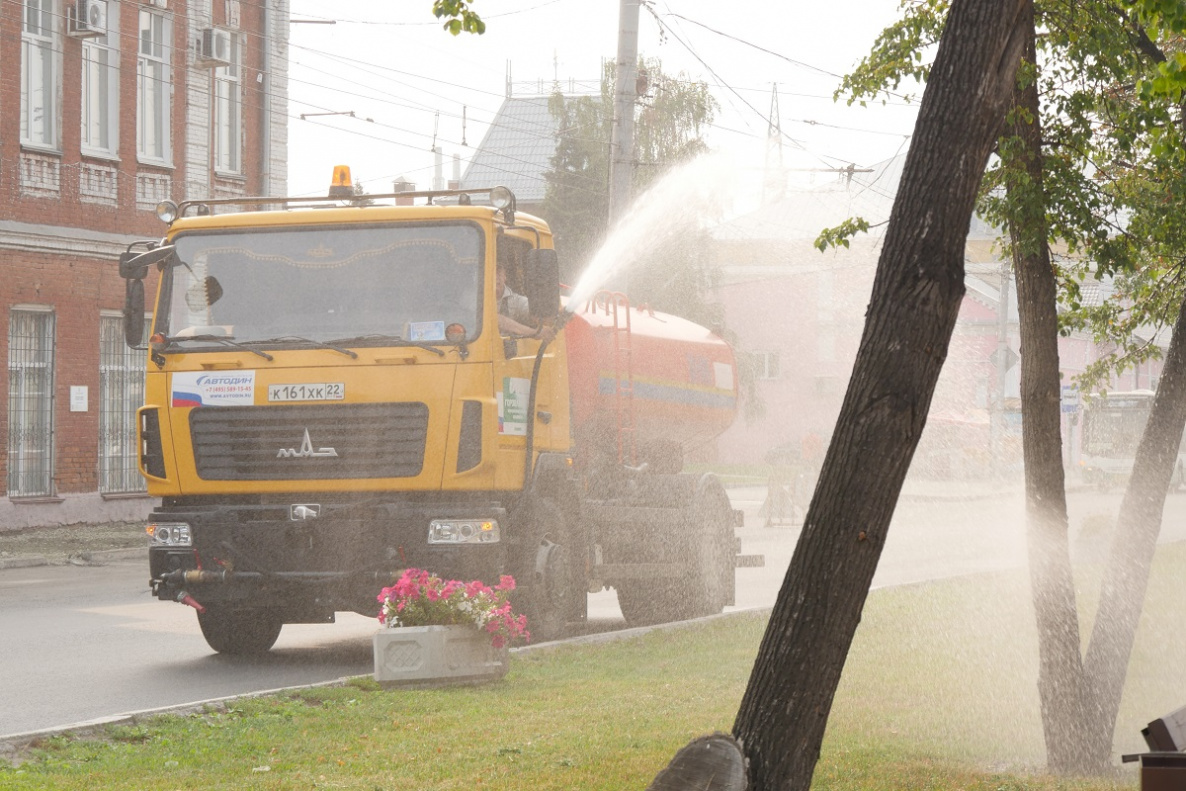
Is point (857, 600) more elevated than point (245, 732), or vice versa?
point (857, 600)

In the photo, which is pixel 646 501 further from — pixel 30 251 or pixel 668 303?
pixel 668 303

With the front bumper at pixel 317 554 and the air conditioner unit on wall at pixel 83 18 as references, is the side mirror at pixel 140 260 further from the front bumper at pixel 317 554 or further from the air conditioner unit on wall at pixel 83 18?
the air conditioner unit on wall at pixel 83 18

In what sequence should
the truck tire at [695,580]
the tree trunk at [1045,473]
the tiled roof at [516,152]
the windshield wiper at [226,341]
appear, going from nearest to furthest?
the tree trunk at [1045,473] < the windshield wiper at [226,341] < the truck tire at [695,580] < the tiled roof at [516,152]

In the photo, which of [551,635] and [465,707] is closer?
[465,707]

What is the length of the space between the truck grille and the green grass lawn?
5.17 feet

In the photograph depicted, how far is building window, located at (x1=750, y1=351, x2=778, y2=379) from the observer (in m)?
59.9

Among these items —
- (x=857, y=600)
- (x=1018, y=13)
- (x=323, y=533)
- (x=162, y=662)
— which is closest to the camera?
(x=857, y=600)

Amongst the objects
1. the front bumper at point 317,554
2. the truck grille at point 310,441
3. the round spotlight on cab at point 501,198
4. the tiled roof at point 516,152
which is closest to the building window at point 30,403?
the truck grille at point 310,441

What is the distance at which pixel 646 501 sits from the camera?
45.6ft

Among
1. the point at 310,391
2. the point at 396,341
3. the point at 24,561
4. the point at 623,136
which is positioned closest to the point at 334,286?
the point at 396,341

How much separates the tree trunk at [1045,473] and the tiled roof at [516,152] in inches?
2373

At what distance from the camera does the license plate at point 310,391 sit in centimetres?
1096

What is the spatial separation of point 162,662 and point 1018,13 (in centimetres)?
838

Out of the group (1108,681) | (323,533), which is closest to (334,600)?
(323,533)
